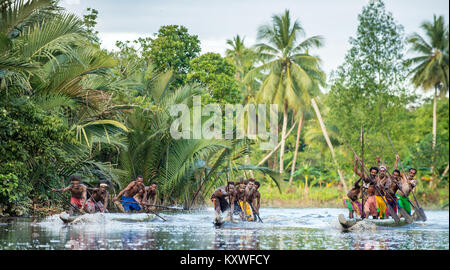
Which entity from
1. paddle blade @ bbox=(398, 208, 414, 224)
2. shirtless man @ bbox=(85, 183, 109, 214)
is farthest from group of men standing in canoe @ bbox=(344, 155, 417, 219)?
shirtless man @ bbox=(85, 183, 109, 214)

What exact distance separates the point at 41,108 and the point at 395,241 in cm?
Result: 745

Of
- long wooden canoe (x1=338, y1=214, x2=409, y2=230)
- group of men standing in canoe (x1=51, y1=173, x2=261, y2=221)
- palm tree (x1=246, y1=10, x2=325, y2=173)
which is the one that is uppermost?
palm tree (x1=246, y1=10, x2=325, y2=173)

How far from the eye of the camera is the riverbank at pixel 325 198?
32034mm

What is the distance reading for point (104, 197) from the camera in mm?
17016

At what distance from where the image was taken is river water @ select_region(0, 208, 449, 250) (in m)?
11.3

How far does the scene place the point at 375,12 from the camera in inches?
1124

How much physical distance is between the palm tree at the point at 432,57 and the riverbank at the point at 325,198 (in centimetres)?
722

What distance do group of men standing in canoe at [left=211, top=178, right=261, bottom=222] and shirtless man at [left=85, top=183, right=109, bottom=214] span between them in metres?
2.68

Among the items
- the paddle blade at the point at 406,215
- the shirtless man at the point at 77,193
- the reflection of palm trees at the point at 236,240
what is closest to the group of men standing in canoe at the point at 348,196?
the shirtless man at the point at 77,193

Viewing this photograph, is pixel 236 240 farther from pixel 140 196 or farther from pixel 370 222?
pixel 140 196

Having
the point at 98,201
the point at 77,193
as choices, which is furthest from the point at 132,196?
the point at 77,193

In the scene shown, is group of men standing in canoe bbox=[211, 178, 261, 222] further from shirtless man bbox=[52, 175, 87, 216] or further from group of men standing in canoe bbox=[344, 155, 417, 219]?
shirtless man bbox=[52, 175, 87, 216]

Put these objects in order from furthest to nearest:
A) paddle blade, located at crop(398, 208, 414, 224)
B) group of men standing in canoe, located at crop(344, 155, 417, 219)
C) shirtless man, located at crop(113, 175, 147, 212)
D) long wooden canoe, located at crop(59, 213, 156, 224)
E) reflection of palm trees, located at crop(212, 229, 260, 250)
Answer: shirtless man, located at crop(113, 175, 147, 212)
paddle blade, located at crop(398, 208, 414, 224)
group of men standing in canoe, located at crop(344, 155, 417, 219)
long wooden canoe, located at crop(59, 213, 156, 224)
reflection of palm trees, located at crop(212, 229, 260, 250)
